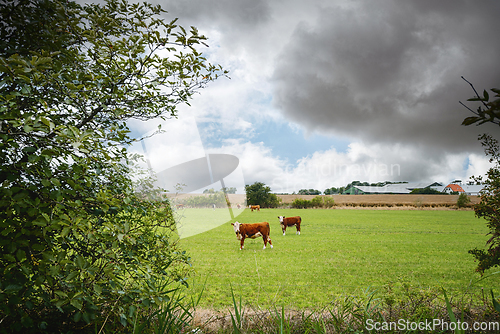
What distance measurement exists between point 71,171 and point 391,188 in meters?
33.7

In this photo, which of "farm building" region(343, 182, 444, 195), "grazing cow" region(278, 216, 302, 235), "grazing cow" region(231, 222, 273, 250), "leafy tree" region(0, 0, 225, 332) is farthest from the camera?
"farm building" region(343, 182, 444, 195)

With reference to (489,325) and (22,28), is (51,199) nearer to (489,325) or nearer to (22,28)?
(22,28)

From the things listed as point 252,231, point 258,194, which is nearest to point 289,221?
point 252,231

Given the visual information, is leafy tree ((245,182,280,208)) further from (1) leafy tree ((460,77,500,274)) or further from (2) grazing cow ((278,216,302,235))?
(1) leafy tree ((460,77,500,274))

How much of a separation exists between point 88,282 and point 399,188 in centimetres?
3368

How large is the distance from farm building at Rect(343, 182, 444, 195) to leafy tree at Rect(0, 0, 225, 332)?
26.6 m

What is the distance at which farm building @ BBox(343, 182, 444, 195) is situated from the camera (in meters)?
23.3

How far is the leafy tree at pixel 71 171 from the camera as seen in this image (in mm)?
1241

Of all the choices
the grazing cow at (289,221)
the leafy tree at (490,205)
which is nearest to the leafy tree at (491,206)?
the leafy tree at (490,205)

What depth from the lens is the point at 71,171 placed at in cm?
149

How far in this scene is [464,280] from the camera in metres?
6.68

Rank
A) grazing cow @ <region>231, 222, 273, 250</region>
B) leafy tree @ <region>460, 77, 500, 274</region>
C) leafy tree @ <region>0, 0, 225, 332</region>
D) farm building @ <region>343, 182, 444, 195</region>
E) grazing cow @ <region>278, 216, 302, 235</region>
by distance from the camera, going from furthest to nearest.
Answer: farm building @ <region>343, 182, 444, 195</region> < grazing cow @ <region>278, 216, 302, 235</region> < grazing cow @ <region>231, 222, 273, 250</region> < leafy tree @ <region>460, 77, 500, 274</region> < leafy tree @ <region>0, 0, 225, 332</region>

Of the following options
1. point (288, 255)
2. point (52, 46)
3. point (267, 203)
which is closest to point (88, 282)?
point (52, 46)

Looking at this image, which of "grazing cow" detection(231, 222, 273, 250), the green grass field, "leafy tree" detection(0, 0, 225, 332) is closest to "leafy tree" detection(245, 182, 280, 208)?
the green grass field
